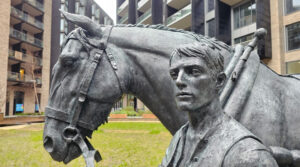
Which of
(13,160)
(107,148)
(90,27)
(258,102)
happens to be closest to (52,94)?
(90,27)

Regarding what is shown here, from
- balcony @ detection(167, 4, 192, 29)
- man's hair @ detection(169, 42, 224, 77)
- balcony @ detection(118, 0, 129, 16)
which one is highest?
balcony @ detection(118, 0, 129, 16)

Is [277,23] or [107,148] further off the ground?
[277,23]

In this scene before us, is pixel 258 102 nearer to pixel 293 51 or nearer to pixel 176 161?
pixel 176 161

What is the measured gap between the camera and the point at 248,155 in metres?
0.81

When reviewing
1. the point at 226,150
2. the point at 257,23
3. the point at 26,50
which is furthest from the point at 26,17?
the point at 226,150

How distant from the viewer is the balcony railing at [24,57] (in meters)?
28.0

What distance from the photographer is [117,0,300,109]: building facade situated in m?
15.7

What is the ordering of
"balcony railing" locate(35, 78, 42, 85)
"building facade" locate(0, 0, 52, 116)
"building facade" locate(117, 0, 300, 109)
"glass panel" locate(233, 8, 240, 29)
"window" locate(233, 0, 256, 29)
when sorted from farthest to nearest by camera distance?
1. "balcony railing" locate(35, 78, 42, 85)
2. "building facade" locate(0, 0, 52, 116)
3. "glass panel" locate(233, 8, 240, 29)
4. "window" locate(233, 0, 256, 29)
5. "building facade" locate(117, 0, 300, 109)

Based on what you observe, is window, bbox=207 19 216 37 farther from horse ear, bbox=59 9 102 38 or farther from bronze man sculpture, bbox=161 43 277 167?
bronze man sculpture, bbox=161 43 277 167

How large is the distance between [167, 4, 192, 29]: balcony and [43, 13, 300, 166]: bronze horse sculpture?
2274 centimetres

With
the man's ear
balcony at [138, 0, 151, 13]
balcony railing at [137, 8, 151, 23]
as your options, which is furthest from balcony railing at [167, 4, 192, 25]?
the man's ear

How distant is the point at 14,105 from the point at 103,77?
105 ft

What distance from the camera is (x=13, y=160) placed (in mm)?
5957

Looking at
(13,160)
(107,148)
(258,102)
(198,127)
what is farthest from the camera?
(107,148)
